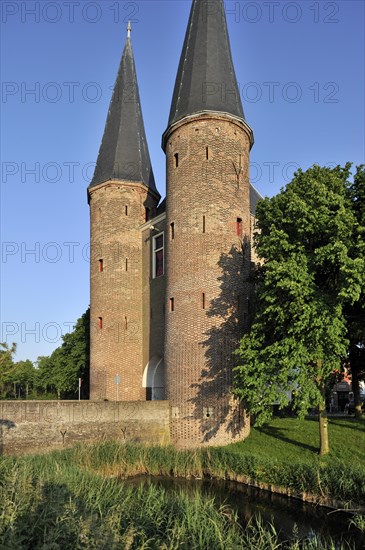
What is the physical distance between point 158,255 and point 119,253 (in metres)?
2.24

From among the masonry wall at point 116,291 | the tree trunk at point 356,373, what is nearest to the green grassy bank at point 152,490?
the tree trunk at point 356,373

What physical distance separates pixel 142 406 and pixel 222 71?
15952 mm

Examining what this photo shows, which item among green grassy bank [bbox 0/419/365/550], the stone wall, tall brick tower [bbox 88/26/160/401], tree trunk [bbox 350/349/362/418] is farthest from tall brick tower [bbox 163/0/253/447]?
tree trunk [bbox 350/349/362/418]

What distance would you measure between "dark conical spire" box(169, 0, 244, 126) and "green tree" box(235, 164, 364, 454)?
25.3 feet

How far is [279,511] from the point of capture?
12336 mm

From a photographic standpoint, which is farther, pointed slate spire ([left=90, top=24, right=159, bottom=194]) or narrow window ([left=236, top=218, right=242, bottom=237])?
pointed slate spire ([left=90, top=24, right=159, bottom=194])

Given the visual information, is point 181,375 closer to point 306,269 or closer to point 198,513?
point 306,269

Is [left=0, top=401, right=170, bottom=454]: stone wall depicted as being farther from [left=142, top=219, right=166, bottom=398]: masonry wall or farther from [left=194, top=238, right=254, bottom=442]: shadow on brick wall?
[left=142, top=219, right=166, bottom=398]: masonry wall

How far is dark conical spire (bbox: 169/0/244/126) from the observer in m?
22.7

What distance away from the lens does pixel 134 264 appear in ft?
89.5

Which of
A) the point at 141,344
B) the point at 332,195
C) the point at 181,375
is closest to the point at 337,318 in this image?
the point at 332,195

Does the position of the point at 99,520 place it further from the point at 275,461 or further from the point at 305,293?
the point at 305,293

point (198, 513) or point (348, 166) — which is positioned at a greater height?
point (348, 166)

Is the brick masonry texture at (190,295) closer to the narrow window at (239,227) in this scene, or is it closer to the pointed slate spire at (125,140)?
the narrow window at (239,227)
